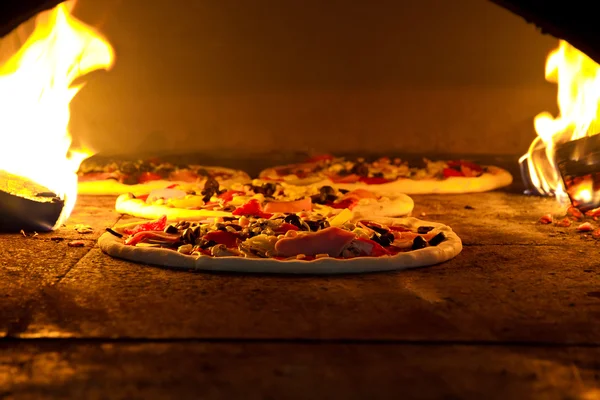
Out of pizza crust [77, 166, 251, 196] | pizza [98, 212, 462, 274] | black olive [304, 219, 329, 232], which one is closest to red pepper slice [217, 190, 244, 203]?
pizza crust [77, 166, 251, 196]

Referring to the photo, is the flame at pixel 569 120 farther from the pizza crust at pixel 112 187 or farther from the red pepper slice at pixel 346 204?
the pizza crust at pixel 112 187

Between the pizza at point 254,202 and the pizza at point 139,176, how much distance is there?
2.93 ft

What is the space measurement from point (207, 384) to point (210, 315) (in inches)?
30.8

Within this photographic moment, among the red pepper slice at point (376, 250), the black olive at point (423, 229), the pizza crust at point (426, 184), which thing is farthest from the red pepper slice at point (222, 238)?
the pizza crust at point (426, 184)

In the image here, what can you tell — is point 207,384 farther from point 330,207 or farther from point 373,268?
point 330,207

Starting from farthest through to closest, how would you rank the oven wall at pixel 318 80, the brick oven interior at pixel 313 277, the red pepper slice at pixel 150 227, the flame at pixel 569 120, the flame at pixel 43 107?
the oven wall at pixel 318 80 < the flame at pixel 569 120 < the flame at pixel 43 107 < the red pepper slice at pixel 150 227 < the brick oven interior at pixel 313 277

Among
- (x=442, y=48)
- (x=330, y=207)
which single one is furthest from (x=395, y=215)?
(x=442, y=48)

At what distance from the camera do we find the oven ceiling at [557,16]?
4008 millimetres

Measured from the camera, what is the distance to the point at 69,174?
5.93 metres

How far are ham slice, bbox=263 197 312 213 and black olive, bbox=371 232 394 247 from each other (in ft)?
3.85

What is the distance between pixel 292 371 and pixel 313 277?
1.37 meters

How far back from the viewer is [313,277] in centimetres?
408

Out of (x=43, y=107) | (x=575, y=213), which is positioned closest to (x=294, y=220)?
(x=575, y=213)

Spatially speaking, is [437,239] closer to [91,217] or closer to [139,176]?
[91,217]
